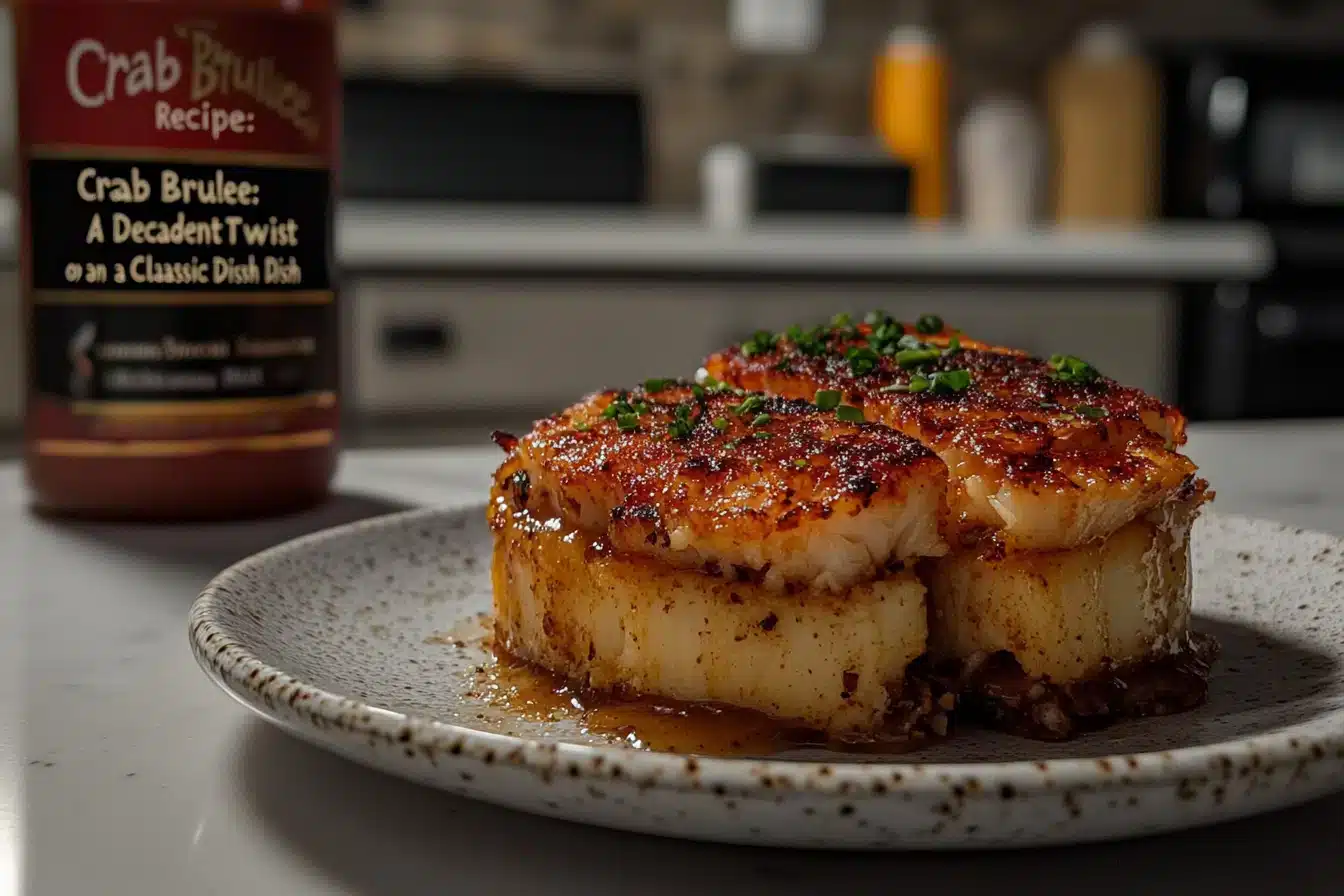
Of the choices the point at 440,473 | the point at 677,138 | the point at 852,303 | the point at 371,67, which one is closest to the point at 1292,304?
the point at 852,303

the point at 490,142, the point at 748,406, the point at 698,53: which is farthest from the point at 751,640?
the point at 698,53

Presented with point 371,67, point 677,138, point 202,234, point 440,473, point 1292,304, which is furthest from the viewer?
point 677,138

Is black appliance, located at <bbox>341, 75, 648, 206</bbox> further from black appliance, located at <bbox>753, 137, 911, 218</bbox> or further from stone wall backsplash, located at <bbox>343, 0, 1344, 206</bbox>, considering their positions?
stone wall backsplash, located at <bbox>343, 0, 1344, 206</bbox>

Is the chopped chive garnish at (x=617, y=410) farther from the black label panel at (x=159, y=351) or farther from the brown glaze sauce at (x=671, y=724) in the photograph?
the black label panel at (x=159, y=351)

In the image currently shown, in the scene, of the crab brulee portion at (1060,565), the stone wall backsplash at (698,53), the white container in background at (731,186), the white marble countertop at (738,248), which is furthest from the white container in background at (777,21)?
the crab brulee portion at (1060,565)

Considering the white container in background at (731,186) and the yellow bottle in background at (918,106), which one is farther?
the yellow bottle in background at (918,106)

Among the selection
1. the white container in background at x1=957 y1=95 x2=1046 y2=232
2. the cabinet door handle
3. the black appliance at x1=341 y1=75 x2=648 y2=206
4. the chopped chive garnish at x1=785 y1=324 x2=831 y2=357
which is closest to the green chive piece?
the chopped chive garnish at x1=785 y1=324 x2=831 y2=357

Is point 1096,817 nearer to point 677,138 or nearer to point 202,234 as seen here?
point 202,234

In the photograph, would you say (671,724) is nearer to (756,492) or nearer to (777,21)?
(756,492)
